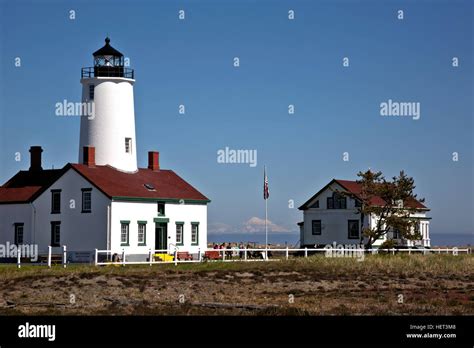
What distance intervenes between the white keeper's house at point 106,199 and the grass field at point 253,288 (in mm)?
7268

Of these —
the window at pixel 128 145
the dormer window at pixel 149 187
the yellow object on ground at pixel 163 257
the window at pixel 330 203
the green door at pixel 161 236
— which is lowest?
the yellow object on ground at pixel 163 257

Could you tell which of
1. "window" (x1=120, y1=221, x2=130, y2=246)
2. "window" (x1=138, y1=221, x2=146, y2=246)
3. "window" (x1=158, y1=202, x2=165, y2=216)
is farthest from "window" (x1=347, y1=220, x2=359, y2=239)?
"window" (x1=120, y1=221, x2=130, y2=246)

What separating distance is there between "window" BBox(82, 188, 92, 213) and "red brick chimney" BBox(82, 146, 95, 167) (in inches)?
92.3

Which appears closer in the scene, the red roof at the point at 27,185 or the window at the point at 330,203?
the red roof at the point at 27,185

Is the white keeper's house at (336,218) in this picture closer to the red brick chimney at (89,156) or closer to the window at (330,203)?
the window at (330,203)

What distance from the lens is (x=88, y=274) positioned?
36812mm

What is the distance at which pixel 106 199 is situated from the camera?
49812 mm

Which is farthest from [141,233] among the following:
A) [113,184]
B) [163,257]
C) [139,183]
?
[139,183]

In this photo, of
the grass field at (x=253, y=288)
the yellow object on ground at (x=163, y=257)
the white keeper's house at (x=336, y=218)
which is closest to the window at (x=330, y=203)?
the white keeper's house at (x=336, y=218)

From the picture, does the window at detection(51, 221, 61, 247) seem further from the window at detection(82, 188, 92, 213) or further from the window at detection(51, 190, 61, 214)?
the window at detection(82, 188, 92, 213)

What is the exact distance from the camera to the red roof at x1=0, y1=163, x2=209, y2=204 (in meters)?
51.0

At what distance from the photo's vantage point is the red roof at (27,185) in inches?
2092
